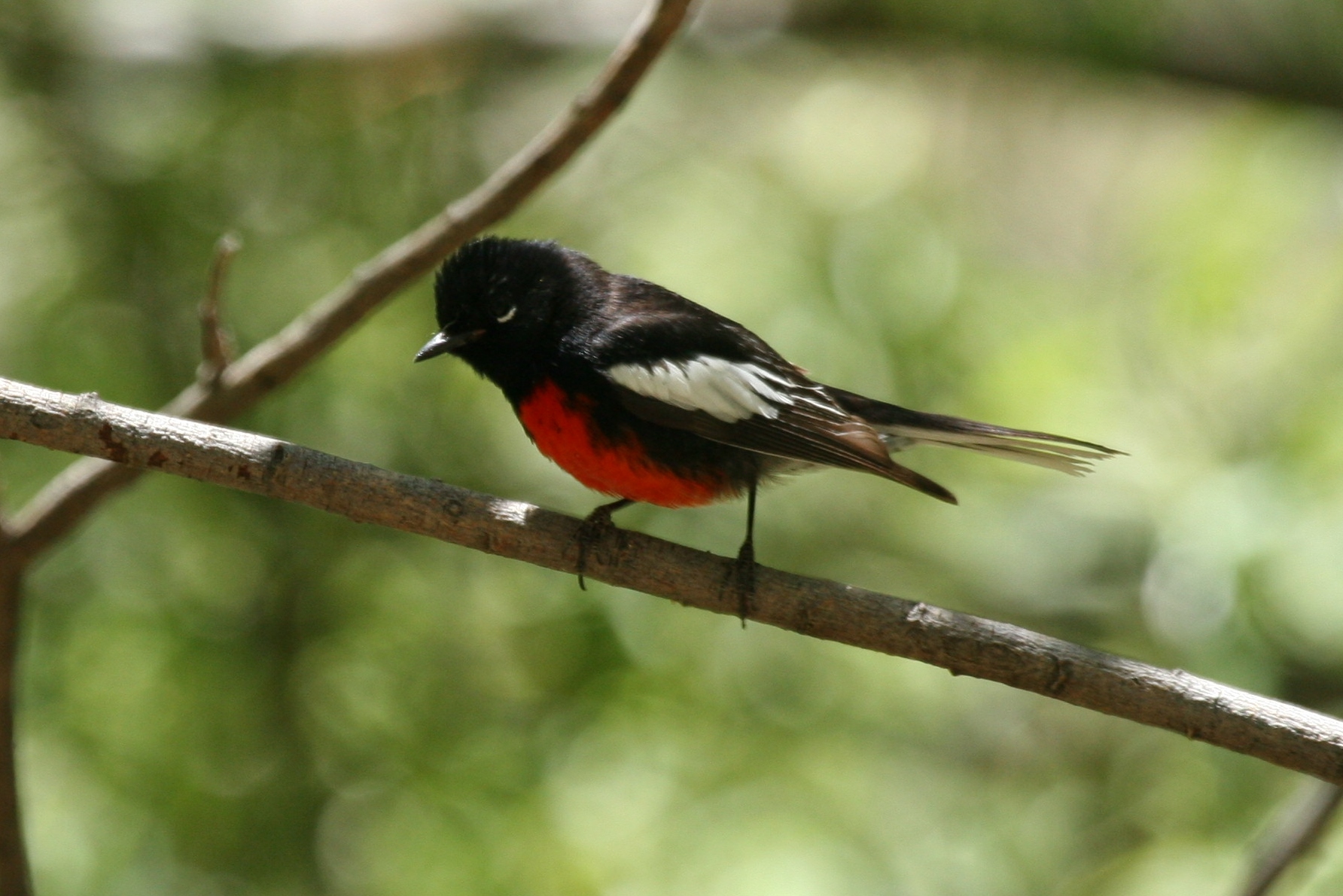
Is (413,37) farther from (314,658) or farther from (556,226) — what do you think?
(314,658)

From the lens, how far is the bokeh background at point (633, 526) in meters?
3.77

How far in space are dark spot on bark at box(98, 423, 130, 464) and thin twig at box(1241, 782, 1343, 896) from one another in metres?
2.63

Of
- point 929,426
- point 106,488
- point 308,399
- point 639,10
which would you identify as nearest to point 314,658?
point 308,399

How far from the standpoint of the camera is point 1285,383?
4141mm

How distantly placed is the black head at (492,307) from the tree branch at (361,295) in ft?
Answer: 0.66

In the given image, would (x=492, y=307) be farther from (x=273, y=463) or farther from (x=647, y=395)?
(x=273, y=463)

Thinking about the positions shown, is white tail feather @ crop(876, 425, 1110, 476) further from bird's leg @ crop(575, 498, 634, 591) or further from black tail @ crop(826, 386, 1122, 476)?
bird's leg @ crop(575, 498, 634, 591)

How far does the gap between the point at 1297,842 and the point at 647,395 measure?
183cm

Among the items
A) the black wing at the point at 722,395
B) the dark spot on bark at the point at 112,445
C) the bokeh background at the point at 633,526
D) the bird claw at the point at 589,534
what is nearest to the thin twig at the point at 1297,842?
the bokeh background at the point at 633,526

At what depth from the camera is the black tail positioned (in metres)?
2.87

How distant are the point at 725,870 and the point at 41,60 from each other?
395 cm

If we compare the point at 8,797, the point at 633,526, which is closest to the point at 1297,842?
the point at 633,526

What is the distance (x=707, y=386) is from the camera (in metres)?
2.82

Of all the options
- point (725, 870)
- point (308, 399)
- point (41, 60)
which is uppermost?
point (41, 60)
